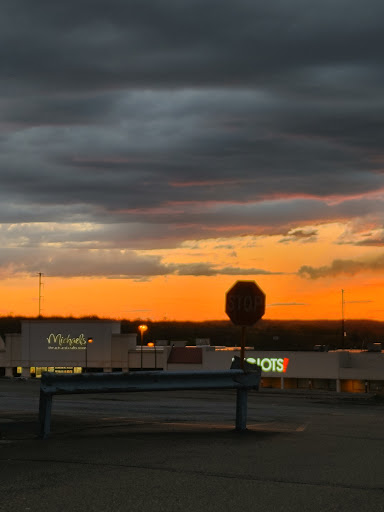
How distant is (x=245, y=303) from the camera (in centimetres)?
1664

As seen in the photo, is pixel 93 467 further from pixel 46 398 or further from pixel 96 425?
pixel 96 425

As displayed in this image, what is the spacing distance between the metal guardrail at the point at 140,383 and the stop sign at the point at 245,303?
5.56 ft

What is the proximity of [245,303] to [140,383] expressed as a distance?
4087mm

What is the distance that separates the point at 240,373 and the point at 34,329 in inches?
4962

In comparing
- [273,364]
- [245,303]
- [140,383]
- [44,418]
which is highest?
[245,303]

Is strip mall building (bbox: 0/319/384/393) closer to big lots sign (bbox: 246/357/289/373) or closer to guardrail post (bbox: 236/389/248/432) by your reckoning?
big lots sign (bbox: 246/357/289/373)

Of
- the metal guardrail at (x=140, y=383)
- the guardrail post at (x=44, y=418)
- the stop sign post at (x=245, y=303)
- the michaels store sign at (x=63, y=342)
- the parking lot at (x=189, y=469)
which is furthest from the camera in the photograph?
the michaels store sign at (x=63, y=342)

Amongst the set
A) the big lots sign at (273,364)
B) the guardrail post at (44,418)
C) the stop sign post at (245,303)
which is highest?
the stop sign post at (245,303)

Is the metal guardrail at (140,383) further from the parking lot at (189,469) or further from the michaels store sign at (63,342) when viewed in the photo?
the michaels store sign at (63,342)

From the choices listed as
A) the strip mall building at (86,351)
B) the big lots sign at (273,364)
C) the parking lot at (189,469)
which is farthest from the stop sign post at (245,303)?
the strip mall building at (86,351)

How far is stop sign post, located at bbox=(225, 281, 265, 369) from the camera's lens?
15560 millimetres

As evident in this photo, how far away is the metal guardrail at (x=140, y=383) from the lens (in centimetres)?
1276

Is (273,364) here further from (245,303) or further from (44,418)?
(44,418)

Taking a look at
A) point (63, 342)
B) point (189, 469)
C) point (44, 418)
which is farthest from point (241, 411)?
point (63, 342)
